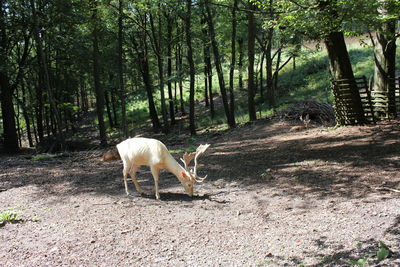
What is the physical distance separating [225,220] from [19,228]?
3.08 meters

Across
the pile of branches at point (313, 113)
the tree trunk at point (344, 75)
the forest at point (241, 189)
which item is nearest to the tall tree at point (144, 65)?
the forest at point (241, 189)

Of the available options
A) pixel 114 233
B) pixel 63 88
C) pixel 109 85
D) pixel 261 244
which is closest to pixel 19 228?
pixel 114 233

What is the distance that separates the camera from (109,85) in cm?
2539

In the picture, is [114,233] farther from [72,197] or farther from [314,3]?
[314,3]

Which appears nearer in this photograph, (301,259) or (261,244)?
(301,259)

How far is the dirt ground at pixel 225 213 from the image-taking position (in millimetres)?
4680

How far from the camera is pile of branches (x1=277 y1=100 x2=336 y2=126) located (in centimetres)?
1678

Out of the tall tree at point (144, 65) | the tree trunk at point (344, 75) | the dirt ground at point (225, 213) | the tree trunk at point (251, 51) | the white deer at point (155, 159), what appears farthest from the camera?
the tall tree at point (144, 65)

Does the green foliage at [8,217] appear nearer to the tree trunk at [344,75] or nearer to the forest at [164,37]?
the forest at [164,37]

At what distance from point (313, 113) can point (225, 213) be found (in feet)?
39.4

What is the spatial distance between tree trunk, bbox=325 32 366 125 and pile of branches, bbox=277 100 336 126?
3.11m

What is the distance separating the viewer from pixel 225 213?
634 cm

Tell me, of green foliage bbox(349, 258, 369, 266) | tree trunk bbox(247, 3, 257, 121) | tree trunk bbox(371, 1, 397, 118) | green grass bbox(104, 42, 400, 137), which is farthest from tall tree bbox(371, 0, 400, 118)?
green foliage bbox(349, 258, 369, 266)

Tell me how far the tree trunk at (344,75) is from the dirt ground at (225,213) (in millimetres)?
2566
